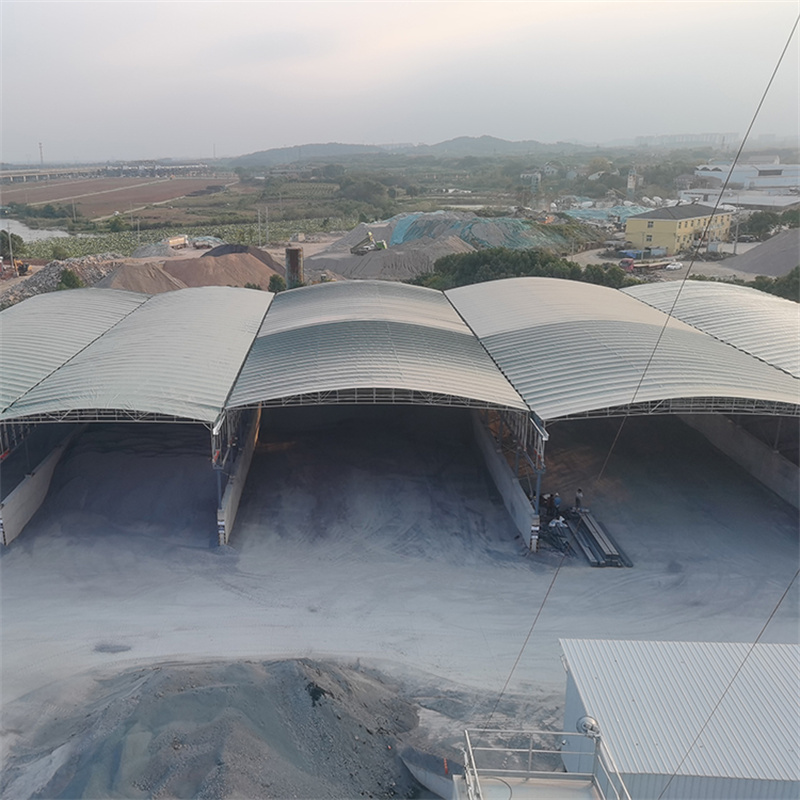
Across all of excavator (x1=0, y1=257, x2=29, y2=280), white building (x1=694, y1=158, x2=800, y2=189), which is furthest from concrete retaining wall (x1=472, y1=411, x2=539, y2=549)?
white building (x1=694, y1=158, x2=800, y2=189)

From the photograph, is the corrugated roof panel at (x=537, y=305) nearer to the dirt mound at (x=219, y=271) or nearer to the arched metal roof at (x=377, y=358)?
the arched metal roof at (x=377, y=358)

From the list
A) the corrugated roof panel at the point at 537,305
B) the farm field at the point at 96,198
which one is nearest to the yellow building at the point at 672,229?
the corrugated roof panel at the point at 537,305

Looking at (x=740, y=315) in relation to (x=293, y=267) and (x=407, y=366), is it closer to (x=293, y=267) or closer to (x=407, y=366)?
(x=407, y=366)

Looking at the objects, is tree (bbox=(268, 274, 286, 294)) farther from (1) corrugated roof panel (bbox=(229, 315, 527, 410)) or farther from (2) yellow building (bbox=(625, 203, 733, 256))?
(2) yellow building (bbox=(625, 203, 733, 256))

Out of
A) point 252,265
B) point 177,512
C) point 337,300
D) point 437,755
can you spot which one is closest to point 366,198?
point 252,265

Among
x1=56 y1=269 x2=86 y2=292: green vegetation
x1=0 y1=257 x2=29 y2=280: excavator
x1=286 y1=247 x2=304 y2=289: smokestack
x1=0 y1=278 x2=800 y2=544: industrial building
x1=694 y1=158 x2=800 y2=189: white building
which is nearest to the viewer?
x1=0 y1=278 x2=800 y2=544: industrial building

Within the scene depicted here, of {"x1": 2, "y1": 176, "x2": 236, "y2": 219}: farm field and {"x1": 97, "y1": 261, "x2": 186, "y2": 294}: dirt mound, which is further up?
{"x1": 97, "y1": 261, "x2": 186, "y2": 294}: dirt mound
